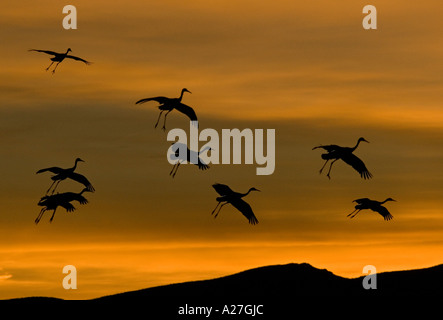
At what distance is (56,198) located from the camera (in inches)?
2849

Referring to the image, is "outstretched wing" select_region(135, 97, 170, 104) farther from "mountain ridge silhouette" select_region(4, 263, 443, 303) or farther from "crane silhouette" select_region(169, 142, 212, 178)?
"mountain ridge silhouette" select_region(4, 263, 443, 303)

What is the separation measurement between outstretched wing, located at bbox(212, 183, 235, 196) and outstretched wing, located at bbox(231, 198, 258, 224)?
73 centimetres

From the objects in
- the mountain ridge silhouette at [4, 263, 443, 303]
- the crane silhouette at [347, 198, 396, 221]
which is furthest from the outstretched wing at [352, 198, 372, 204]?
the mountain ridge silhouette at [4, 263, 443, 303]

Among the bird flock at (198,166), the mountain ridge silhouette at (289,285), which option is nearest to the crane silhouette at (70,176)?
the bird flock at (198,166)

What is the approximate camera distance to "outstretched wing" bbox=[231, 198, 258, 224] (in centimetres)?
6938

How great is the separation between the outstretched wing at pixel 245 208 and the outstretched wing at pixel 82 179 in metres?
9.71

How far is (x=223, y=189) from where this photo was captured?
6844cm

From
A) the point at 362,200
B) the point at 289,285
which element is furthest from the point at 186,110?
the point at 289,285

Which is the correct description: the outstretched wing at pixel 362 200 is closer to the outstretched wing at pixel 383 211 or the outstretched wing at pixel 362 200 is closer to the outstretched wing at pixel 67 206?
the outstretched wing at pixel 383 211

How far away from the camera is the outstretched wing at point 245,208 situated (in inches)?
2731
